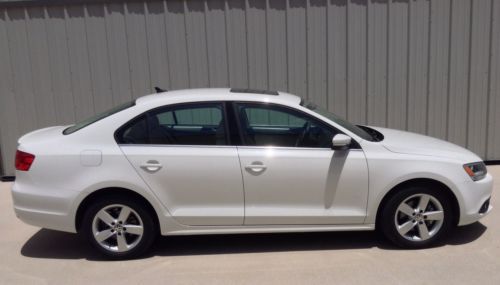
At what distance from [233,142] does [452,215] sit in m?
2.18

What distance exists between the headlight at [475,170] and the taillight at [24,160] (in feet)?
13.3

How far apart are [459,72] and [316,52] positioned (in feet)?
7.25

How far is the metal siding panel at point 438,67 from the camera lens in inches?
286

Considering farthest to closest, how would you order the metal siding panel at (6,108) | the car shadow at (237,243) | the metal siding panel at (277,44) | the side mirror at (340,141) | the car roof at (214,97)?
the metal siding panel at (6,108) → the metal siding panel at (277,44) → the car shadow at (237,243) → the car roof at (214,97) → the side mirror at (340,141)

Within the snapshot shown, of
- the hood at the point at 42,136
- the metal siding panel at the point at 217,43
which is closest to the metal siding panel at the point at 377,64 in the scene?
the metal siding panel at the point at 217,43

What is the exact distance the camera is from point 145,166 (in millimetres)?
4434

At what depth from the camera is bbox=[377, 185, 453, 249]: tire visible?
455cm

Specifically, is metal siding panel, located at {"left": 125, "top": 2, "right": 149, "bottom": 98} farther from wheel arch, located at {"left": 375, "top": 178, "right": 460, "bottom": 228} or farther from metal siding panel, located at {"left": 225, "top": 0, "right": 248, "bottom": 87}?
wheel arch, located at {"left": 375, "top": 178, "right": 460, "bottom": 228}

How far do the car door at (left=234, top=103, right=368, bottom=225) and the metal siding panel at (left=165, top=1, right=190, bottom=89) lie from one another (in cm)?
298

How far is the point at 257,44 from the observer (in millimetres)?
7309

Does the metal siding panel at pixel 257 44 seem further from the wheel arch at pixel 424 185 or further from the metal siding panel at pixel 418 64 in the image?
the wheel arch at pixel 424 185

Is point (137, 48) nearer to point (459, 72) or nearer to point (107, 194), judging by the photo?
point (107, 194)

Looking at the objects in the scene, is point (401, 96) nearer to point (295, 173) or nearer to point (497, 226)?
point (497, 226)

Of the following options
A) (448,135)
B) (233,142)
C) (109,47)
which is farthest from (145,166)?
(448,135)
